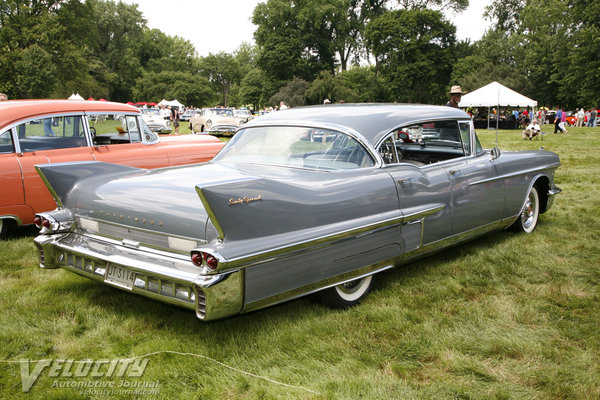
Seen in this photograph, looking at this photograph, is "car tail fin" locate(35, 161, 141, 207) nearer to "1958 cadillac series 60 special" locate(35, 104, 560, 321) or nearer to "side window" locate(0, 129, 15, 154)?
"1958 cadillac series 60 special" locate(35, 104, 560, 321)

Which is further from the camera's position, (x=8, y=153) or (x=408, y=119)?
(x=8, y=153)

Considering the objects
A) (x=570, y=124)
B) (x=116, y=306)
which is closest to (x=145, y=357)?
(x=116, y=306)

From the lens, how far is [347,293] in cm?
352

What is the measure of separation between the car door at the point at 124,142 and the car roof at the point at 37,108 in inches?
4.7

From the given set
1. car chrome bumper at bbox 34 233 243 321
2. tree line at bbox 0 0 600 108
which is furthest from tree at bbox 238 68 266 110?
car chrome bumper at bbox 34 233 243 321

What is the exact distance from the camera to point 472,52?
58.8m

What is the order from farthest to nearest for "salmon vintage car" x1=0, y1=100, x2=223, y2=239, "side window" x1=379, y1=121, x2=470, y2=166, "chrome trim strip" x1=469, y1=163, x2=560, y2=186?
1. "salmon vintage car" x1=0, y1=100, x2=223, y2=239
2. "side window" x1=379, y1=121, x2=470, y2=166
3. "chrome trim strip" x1=469, y1=163, x2=560, y2=186

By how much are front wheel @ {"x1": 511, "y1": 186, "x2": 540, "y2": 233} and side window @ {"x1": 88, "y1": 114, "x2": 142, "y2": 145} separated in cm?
482

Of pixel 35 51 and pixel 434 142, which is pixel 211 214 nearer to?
pixel 434 142

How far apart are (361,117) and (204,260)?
78.4 inches

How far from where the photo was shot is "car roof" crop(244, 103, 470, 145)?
388cm

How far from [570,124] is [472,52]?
23849mm

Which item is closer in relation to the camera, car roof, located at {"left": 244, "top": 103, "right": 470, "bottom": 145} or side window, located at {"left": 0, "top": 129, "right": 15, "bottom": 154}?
car roof, located at {"left": 244, "top": 103, "right": 470, "bottom": 145}

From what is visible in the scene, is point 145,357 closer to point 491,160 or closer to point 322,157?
point 322,157
